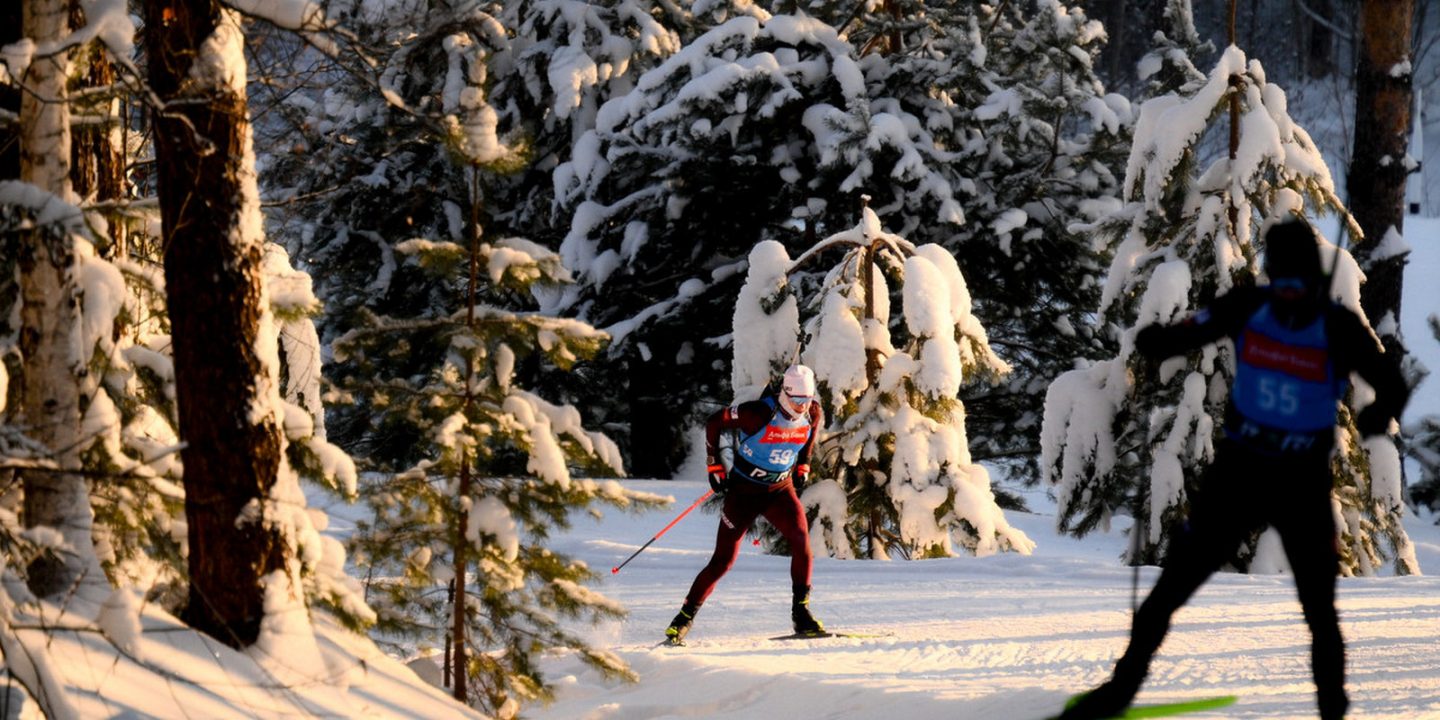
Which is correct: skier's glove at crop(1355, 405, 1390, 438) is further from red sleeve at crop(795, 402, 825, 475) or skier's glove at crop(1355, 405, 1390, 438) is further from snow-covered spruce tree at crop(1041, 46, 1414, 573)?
snow-covered spruce tree at crop(1041, 46, 1414, 573)

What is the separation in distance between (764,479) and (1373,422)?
515cm

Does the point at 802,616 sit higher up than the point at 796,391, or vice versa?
the point at 796,391

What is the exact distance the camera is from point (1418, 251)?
3506 cm

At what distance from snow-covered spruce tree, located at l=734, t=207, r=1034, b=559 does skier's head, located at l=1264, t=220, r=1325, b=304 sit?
853 centimetres

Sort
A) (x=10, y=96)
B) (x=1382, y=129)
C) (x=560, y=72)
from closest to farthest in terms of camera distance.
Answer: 1. (x=10, y=96)
2. (x=1382, y=129)
3. (x=560, y=72)

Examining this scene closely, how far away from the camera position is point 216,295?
18.3 feet

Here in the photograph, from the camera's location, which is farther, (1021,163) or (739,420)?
(1021,163)

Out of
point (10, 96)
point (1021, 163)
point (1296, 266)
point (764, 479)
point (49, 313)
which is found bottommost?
point (764, 479)

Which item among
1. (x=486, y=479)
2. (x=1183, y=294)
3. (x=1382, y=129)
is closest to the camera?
(x=486, y=479)

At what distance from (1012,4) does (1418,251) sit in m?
17.8

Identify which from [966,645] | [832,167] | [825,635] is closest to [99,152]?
[825,635]

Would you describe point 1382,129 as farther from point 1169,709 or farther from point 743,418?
point 1169,709

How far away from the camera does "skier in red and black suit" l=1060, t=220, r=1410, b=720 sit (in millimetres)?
4816

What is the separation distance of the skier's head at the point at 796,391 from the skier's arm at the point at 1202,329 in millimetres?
4457
